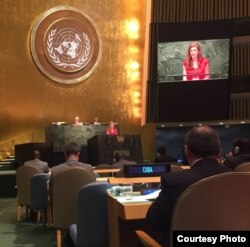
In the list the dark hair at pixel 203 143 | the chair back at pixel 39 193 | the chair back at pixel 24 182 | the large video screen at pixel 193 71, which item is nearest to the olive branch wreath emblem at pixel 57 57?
the large video screen at pixel 193 71

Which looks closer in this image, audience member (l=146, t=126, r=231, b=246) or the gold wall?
audience member (l=146, t=126, r=231, b=246)

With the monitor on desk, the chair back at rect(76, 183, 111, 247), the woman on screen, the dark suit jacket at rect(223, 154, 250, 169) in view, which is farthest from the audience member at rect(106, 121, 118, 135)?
the chair back at rect(76, 183, 111, 247)

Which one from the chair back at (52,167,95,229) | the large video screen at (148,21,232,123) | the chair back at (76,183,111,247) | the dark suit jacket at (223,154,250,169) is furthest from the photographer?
the large video screen at (148,21,232,123)

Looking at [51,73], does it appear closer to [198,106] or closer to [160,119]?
[160,119]

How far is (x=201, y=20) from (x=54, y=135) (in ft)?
18.9

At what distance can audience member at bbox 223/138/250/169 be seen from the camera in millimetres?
4207

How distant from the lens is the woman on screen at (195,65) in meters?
12.9

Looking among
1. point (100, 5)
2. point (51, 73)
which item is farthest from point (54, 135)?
point (100, 5)

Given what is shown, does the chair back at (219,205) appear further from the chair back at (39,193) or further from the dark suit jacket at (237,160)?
the chair back at (39,193)

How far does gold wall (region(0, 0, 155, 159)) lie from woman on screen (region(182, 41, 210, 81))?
1.70m

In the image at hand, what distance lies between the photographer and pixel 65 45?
13461 mm

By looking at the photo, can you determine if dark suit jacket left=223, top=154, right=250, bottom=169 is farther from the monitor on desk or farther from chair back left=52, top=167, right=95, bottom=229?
chair back left=52, top=167, right=95, bottom=229

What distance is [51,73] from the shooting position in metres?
13.3

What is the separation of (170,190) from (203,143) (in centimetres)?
29
